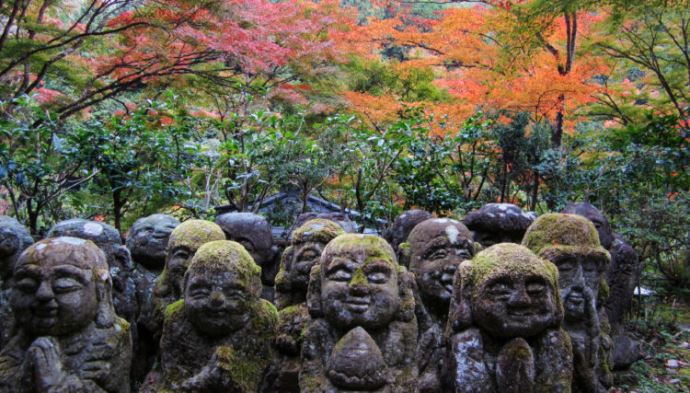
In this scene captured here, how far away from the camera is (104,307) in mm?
4059

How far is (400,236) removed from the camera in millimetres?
6957

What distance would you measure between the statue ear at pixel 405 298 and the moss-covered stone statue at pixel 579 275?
134cm

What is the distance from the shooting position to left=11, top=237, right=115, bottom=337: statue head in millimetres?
3793

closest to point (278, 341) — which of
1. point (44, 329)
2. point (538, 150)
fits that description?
point (44, 329)

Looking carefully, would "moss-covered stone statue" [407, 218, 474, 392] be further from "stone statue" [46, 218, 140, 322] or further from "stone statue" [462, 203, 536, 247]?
"stone statue" [46, 218, 140, 322]

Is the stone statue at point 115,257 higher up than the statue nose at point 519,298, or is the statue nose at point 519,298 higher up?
the statue nose at point 519,298

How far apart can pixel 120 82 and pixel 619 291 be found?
8.44m

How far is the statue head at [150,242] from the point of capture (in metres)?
6.06

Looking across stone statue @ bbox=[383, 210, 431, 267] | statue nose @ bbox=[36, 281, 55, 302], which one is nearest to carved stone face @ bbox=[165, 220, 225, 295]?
statue nose @ bbox=[36, 281, 55, 302]

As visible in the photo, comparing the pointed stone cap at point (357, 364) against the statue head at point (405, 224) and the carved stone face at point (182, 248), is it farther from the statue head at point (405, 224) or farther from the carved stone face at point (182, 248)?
the statue head at point (405, 224)

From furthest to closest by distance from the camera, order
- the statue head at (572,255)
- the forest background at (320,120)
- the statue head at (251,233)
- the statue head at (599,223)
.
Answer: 1. the forest background at (320,120)
2. the statue head at (599,223)
3. the statue head at (251,233)
4. the statue head at (572,255)

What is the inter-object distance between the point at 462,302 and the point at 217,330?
77.6 inches

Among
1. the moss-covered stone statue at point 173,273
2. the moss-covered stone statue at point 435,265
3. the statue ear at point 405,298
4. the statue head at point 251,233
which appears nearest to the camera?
the statue ear at point 405,298

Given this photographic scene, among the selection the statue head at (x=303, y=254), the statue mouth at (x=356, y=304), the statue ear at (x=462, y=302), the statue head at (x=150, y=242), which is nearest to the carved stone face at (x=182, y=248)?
the statue head at (x=150, y=242)
